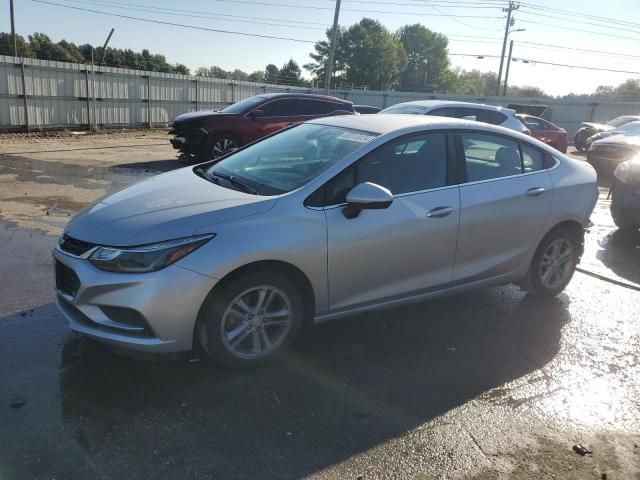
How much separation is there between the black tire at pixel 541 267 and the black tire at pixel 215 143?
26.1 feet

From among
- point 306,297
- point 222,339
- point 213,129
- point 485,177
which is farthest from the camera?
point 213,129

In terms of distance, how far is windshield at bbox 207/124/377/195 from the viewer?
12.5ft

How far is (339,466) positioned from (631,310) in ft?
11.9

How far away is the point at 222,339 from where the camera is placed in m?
3.35

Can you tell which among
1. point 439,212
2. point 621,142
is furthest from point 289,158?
point 621,142

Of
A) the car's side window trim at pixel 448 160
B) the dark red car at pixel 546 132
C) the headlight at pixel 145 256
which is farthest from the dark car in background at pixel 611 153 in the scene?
the headlight at pixel 145 256

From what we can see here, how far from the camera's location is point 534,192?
15.1 feet

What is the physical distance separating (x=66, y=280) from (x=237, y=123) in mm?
8962

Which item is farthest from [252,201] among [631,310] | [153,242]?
[631,310]

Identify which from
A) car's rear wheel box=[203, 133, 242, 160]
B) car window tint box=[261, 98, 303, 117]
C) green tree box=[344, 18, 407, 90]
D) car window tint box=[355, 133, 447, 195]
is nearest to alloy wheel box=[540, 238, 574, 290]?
car window tint box=[355, 133, 447, 195]

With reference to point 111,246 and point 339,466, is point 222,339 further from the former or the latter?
point 339,466

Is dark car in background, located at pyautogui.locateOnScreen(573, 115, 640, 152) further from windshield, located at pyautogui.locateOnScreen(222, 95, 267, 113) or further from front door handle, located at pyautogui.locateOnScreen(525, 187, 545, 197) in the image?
front door handle, located at pyautogui.locateOnScreen(525, 187, 545, 197)

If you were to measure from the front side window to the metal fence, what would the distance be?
17131mm

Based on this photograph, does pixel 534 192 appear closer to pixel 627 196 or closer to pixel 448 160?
pixel 448 160
